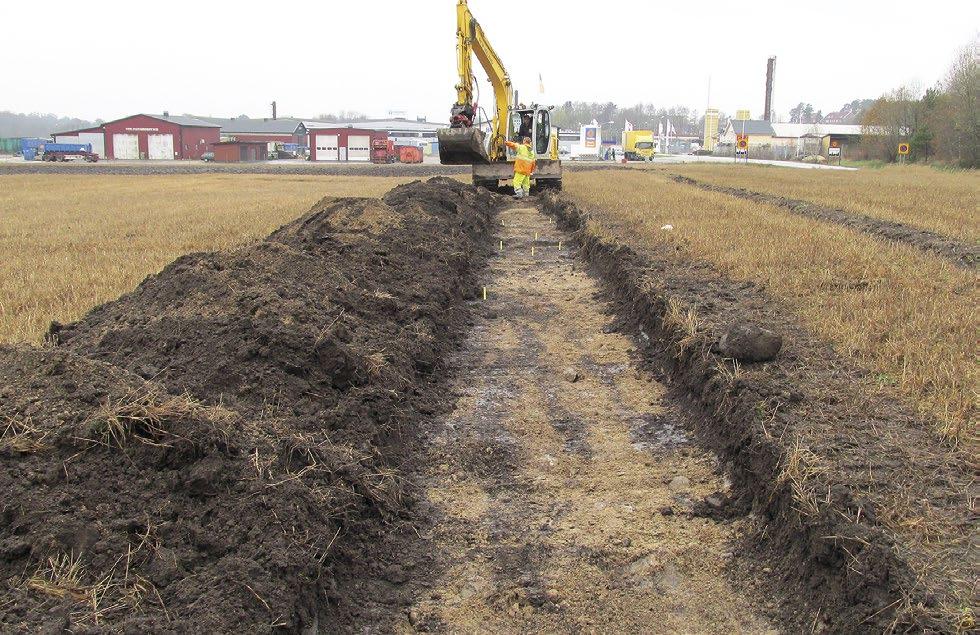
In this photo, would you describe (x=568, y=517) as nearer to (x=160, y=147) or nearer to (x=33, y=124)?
(x=160, y=147)

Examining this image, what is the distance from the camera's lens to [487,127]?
22.2 meters

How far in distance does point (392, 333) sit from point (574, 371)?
64.4 inches

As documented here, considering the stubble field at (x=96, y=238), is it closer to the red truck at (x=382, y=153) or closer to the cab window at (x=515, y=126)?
the cab window at (x=515, y=126)

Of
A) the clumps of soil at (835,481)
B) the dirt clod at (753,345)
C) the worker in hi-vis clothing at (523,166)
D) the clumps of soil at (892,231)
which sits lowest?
the clumps of soil at (835,481)

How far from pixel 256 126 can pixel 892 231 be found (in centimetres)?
8972

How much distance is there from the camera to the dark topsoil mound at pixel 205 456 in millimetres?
2635

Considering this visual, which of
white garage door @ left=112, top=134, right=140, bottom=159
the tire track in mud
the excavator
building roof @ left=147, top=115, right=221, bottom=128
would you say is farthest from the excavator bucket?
building roof @ left=147, top=115, right=221, bottom=128

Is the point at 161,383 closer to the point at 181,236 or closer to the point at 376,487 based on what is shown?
the point at 376,487

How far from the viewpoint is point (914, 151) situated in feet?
161

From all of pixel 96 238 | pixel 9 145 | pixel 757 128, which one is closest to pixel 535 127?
pixel 96 238

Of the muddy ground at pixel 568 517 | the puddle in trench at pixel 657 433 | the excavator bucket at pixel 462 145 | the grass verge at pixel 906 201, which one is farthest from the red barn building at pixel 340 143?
the puddle in trench at pixel 657 433

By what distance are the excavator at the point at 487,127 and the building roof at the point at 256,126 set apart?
75.7m

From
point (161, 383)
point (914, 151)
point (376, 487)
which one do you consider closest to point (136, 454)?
point (161, 383)

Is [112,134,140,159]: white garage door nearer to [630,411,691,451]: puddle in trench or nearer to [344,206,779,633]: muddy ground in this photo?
[344,206,779,633]: muddy ground
